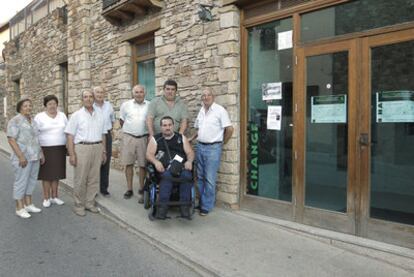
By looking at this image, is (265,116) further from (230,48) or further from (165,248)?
(165,248)

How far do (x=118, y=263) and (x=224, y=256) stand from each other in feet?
3.55

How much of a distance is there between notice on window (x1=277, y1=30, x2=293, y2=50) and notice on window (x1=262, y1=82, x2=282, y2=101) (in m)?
0.48

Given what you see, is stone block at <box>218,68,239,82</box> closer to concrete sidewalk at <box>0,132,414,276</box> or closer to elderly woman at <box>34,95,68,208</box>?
concrete sidewalk at <box>0,132,414,276</box>

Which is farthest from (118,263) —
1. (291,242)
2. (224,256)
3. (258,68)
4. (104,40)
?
(104,40)

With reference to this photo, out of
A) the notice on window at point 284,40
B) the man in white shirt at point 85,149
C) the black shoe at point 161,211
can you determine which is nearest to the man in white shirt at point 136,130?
the man in white shirt at point 85,149

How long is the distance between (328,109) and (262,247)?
5.77 feet

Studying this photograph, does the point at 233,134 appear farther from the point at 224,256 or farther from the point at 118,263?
the point at 118,263

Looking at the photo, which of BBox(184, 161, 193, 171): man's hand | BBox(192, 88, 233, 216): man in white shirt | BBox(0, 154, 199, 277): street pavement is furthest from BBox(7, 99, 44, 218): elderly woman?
BBox(192, 88, 233, 216): man in white shirt

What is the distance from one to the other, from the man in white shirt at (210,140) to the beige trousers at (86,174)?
155 centimetres

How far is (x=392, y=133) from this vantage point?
405 cm

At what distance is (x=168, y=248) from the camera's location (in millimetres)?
4312

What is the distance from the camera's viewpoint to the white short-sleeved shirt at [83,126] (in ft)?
18.4

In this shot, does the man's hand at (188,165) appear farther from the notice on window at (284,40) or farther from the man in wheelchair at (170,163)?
the notice on window at (284,40)

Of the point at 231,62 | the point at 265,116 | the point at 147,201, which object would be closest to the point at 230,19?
the point at 231,62
